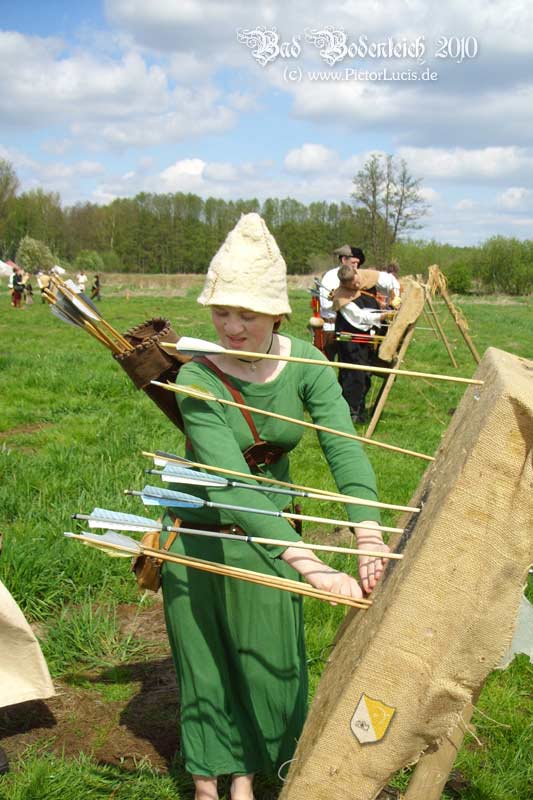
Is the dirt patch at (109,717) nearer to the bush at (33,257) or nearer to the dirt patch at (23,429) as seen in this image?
the dirt patch at (23,429)

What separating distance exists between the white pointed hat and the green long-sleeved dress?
25 centimetres

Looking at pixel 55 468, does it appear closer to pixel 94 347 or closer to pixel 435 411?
pixel 435 411

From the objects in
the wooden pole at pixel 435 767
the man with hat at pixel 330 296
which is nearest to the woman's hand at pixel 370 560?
the wooden pole at pixel 435 767

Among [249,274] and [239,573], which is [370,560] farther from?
[249,274]

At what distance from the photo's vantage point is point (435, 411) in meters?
9.85

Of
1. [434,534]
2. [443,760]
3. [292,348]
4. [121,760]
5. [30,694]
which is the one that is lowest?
[121,760]

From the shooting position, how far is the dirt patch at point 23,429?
7622 mm

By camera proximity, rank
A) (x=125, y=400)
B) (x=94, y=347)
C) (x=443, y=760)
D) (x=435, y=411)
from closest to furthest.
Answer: (x=443, y=760)
(x=125, y=400)
(x=435, y=411)
(x=94, y=347)

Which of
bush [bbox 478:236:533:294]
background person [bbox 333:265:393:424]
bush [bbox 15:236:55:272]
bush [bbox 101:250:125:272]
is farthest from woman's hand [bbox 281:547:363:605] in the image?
bush [bbox 101:250:125:272]

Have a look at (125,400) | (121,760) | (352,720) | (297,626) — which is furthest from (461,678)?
(125,400)

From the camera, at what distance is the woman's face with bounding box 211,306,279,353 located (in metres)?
2.23

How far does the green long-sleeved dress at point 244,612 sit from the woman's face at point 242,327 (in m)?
0.12

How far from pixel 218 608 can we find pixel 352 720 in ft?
3.69

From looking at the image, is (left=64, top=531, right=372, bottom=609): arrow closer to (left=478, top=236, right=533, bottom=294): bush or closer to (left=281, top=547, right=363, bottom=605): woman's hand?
(left=281, top=547, right=363, bottom=605): woman's hand
